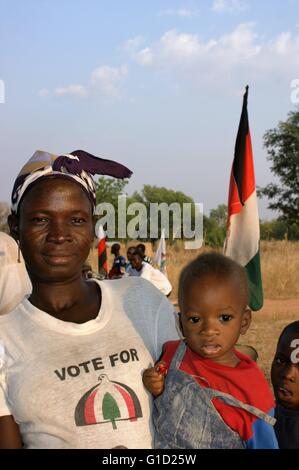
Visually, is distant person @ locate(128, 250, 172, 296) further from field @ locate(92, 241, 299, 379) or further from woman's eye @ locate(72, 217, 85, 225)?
woman's eye @ locate(72, 217, 85, 225)

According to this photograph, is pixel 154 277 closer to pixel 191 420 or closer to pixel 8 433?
pixel 191 420

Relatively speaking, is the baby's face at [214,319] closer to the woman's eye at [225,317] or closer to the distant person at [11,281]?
the woman's eye at [225,317]

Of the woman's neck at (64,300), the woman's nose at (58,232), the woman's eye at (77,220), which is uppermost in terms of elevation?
the woman's eye at (77,220)

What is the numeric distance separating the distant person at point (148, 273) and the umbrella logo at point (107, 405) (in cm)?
849

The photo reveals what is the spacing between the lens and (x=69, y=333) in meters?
1.95

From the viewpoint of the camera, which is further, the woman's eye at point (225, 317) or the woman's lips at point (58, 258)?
the woman's eye at point (225, 317)

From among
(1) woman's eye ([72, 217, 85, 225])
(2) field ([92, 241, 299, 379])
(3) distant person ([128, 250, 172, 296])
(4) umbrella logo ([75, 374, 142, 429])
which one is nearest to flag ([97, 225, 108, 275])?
(2) field ([92, 241, 299, 379])

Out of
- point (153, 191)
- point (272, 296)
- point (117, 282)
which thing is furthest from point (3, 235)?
point (153, 191)

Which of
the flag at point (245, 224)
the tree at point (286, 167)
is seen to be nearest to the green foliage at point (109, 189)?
the tree at point (286, 167)

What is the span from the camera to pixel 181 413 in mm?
2055

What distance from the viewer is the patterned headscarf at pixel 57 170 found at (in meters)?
2.04

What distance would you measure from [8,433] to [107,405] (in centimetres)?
29

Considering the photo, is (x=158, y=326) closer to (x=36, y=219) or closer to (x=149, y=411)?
(x=149, y=411)

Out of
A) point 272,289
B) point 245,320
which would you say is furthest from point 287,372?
point 272,289
